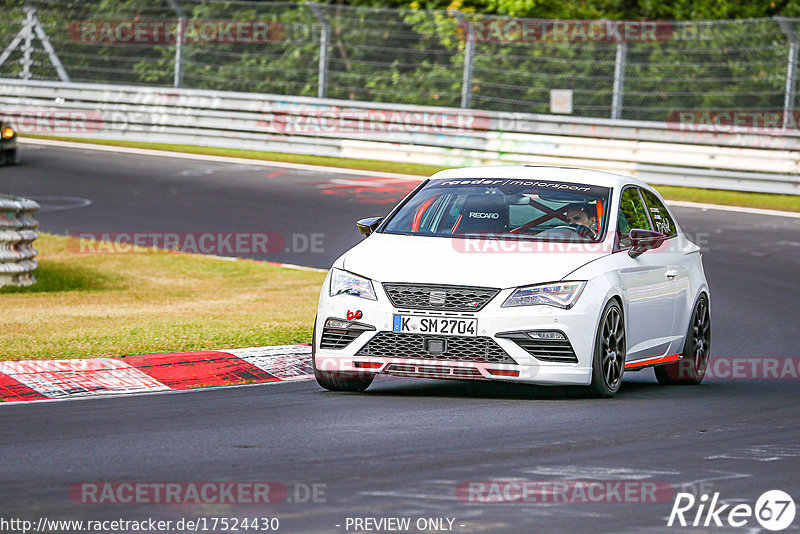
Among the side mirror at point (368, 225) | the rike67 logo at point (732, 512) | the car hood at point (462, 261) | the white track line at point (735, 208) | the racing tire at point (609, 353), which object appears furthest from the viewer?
the white track line at point (735, 208)

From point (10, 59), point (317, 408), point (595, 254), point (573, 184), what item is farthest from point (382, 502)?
point (10, 59)

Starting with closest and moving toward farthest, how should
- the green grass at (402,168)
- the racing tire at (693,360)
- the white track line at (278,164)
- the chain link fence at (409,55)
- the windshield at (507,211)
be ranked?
the windshield at (507,211), the racing tire at (693,360), the white track line at (278,164), the green grass at (402,168), the chain link fence at (409,55)

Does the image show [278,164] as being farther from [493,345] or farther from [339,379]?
[493,345]

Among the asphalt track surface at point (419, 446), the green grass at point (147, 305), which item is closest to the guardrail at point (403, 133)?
the green grass at point (147, 305)

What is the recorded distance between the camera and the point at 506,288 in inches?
347

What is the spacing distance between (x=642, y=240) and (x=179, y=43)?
2091 centimetres

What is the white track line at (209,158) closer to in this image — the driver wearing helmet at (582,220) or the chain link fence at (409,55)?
the chain link fence at (409,55)

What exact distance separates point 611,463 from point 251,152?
22513mm

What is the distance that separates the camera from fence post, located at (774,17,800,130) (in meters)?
23.5

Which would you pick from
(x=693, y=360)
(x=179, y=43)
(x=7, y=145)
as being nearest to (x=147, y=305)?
(x=693, y=360)

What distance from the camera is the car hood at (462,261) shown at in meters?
8.87

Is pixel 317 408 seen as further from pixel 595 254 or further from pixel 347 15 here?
pixel 347 15

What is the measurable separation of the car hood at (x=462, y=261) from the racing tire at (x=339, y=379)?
2.00ft

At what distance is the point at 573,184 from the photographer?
10.2 m
